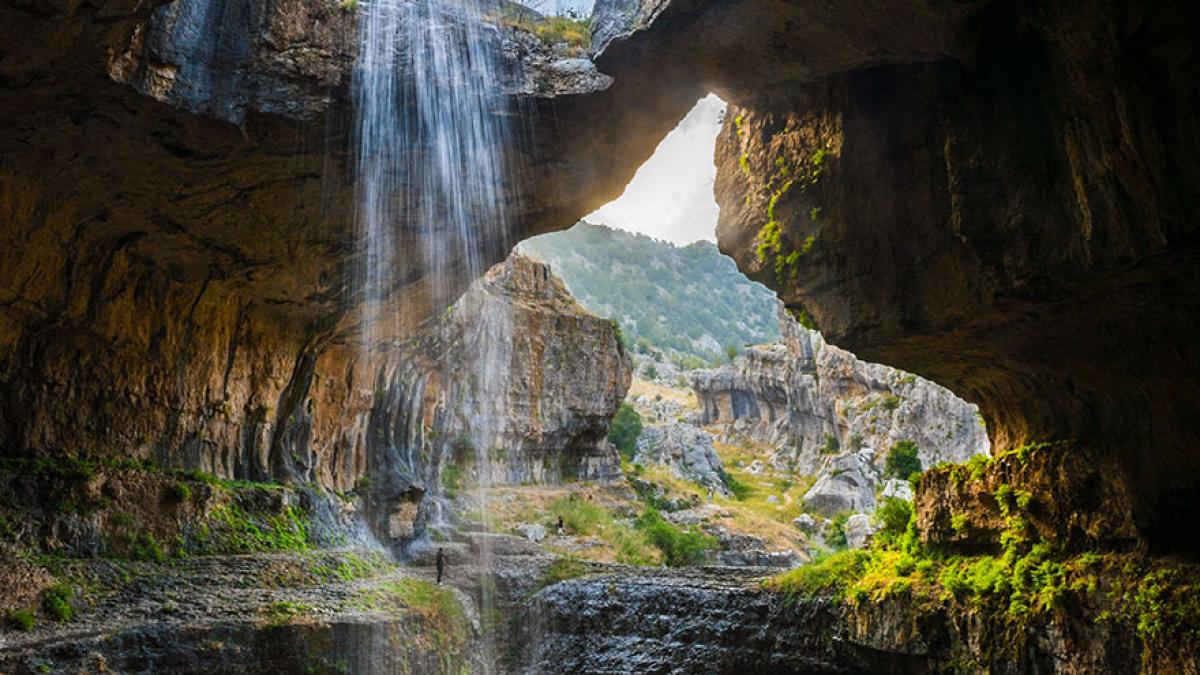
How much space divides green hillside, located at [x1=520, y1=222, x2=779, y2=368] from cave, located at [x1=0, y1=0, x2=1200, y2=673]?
108 m

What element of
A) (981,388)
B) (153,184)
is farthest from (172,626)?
(981,388)

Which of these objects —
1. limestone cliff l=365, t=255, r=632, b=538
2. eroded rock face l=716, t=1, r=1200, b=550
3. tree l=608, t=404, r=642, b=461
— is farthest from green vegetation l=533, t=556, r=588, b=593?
tree l=608, t=404, r=642, b=461

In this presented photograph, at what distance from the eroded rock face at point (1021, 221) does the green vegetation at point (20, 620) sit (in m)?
13.1

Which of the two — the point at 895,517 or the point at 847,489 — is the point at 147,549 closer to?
the point at 895,517

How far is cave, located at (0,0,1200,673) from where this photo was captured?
342 inches

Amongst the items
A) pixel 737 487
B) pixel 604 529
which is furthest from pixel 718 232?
pixel 737 487

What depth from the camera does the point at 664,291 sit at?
156 m

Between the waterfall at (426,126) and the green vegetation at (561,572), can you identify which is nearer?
the waterfall at (426,126)

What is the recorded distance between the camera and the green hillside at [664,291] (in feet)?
458

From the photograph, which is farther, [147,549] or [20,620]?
[147,549]

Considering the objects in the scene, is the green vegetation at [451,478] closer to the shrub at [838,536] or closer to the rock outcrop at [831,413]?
the rock outcrop at [831,413]

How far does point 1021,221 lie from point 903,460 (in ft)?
121

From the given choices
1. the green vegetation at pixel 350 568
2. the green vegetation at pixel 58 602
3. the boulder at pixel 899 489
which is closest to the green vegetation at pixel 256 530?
the green vegetation at pixel 350 568

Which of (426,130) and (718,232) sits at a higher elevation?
(426,130)
